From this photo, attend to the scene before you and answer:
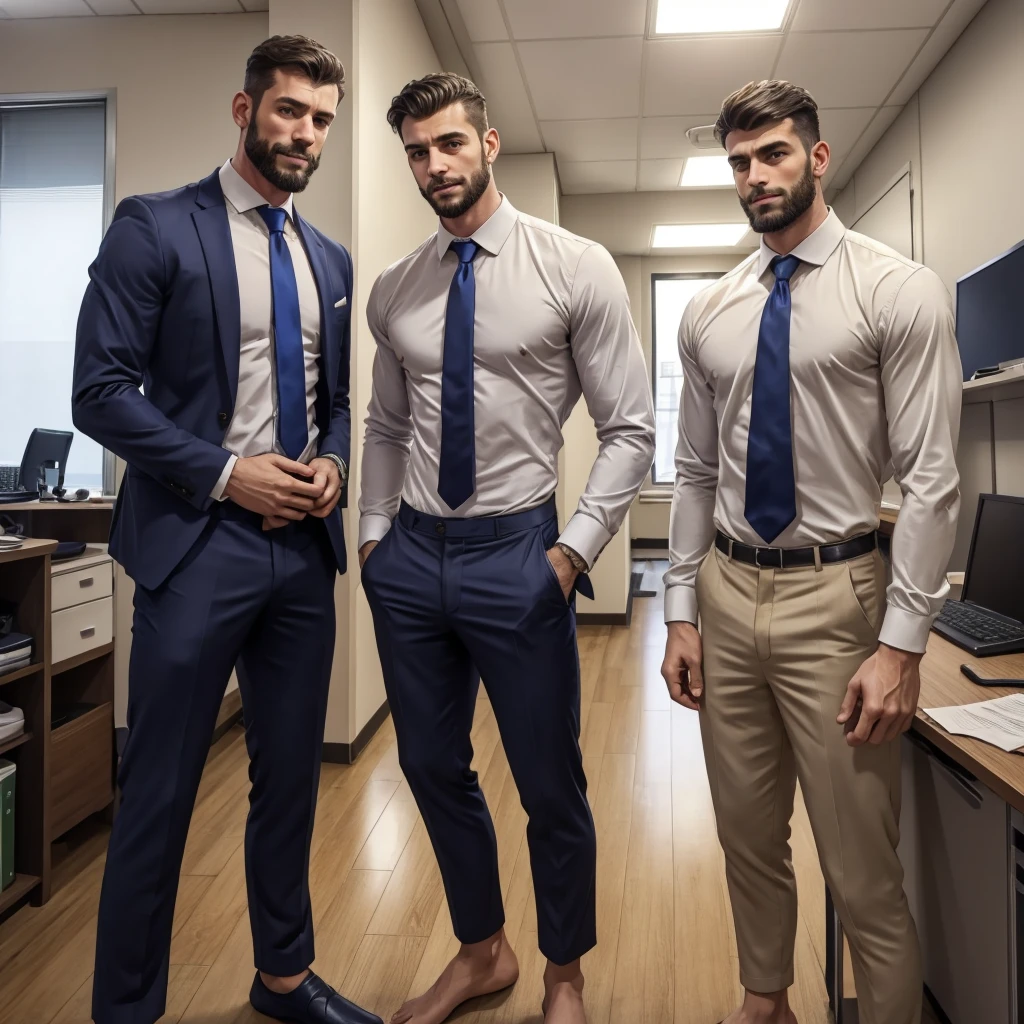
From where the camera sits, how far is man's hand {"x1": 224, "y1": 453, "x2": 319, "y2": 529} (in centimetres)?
136

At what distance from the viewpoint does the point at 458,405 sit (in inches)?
55.9

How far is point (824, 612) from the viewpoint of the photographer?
1246 millimetres

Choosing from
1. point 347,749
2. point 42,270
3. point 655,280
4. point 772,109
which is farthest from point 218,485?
point 655,280

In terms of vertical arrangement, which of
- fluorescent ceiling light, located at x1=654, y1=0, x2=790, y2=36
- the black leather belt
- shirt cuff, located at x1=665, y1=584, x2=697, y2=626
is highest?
fluorescent ceiling light, located at x1=654, y1=0, x2=790, y2=36

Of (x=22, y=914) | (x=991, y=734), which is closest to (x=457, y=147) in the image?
(x=991, y=734)

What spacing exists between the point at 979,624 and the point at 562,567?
0.97 meters

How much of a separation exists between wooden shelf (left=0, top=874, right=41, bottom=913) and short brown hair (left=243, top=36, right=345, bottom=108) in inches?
66.0

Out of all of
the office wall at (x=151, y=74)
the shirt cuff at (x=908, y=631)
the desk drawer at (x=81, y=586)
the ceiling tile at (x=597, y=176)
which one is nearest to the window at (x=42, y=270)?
the office wall at (x=151, y=74)

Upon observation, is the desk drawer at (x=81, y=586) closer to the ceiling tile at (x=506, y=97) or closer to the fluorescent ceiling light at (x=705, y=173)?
the ceiling tile at (x=506, y=97)

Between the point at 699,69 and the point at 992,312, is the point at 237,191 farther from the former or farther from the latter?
the point at 699,69

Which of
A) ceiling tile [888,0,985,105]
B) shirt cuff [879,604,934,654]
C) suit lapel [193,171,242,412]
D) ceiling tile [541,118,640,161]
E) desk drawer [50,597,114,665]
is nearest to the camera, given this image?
shirt cuff [879,604,934,654]

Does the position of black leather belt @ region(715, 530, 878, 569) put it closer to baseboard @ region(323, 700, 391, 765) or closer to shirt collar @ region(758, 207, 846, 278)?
shirt collar @ region(758, 207, 846, 278)

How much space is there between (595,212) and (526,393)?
16.5ft

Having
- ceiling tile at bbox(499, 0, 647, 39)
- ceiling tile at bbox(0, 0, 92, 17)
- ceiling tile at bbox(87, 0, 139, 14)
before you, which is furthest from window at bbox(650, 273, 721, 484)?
ceiling tile at bbox(0, 0, 92, 17)
